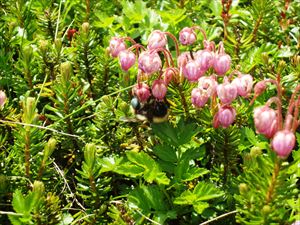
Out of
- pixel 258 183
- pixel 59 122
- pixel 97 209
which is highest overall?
pixel 258 183

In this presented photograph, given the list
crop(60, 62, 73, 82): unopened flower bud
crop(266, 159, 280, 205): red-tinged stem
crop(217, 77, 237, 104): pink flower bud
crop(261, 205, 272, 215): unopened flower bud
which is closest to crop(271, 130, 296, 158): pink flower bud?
crop(266, 159, 280, 205): red-tinged stem

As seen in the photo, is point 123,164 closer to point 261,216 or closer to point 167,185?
point 167,185

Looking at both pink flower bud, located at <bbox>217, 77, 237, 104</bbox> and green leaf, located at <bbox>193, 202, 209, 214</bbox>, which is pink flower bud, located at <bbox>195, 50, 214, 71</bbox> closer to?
pink flower bud, located at <bbox>217, 77, 237, 104</bbox>

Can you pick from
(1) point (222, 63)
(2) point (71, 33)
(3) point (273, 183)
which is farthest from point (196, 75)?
(2) point (71, 33)

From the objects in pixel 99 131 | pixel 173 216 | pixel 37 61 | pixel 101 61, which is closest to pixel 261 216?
pixel 173 216

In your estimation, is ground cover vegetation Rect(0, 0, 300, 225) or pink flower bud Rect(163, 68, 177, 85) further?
pink flower bud Rect(163, 68, 177, 85)

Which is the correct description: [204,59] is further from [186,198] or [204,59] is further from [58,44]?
[58,44]
